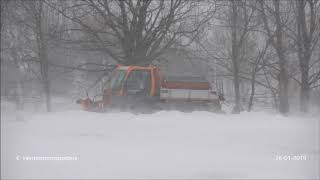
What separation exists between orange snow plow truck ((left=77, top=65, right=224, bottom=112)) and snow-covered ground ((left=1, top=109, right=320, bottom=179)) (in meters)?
7.28

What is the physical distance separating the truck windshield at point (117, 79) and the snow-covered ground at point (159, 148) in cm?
790

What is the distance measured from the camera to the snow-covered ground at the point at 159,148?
22.4ft

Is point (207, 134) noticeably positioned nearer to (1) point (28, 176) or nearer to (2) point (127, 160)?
(2) point (127, 160)

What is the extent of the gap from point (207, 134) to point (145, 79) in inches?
366

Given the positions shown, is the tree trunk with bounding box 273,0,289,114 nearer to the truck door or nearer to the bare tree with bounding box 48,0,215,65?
the bare tree with bounding box 48,0,215,65

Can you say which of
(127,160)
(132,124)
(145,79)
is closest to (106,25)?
(145,79)

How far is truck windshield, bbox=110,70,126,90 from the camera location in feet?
57.8

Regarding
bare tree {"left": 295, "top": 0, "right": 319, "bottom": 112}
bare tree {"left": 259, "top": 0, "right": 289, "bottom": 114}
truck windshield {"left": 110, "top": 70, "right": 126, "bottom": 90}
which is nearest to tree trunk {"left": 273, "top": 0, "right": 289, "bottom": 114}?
bare tree {"left": 259, "top": 0, "right": 289, "bottom": 114}

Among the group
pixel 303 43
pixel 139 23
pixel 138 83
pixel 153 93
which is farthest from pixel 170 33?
pixel 153 93

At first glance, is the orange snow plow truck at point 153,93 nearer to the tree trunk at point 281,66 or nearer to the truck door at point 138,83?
the truck door at point 138,83

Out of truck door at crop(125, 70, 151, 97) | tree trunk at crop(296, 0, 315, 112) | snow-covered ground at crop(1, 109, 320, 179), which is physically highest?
tree trunk at crop(296, 0, 315, 112)

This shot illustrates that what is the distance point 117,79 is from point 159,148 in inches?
408

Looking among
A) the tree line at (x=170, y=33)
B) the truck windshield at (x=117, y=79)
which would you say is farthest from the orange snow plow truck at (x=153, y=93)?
the tree line at (x=170, y=33)

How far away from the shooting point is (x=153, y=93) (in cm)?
1741
